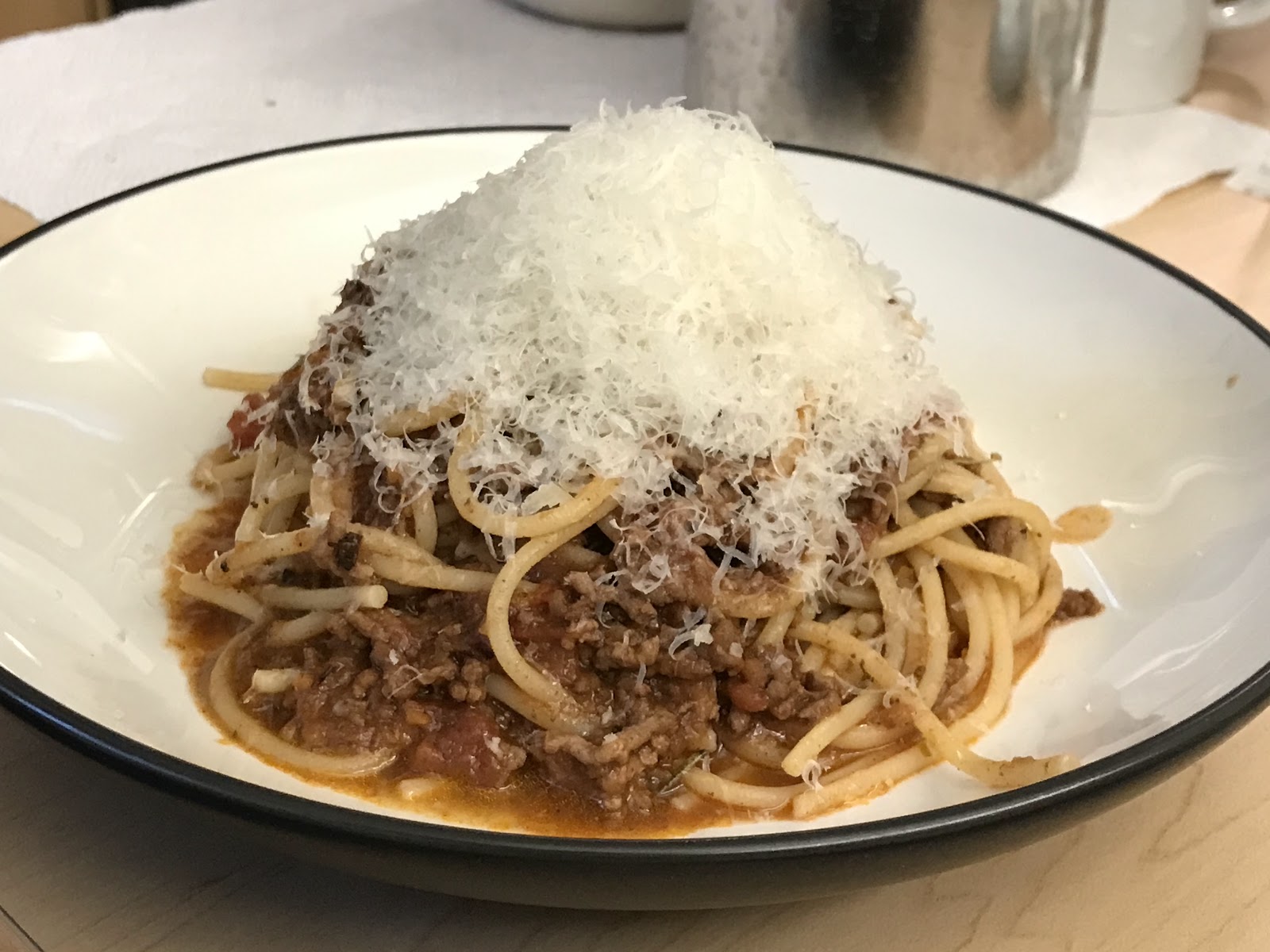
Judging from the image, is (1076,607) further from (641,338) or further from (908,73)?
(908,73)

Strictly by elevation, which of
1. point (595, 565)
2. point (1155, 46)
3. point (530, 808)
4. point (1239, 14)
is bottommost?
point (530, 808)

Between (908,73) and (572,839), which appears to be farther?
(908,73)

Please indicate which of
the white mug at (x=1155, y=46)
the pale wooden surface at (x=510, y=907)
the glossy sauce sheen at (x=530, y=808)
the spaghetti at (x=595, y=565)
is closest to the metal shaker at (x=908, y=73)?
the white mug at (x=1155, y=46)

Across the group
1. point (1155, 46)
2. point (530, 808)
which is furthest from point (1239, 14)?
point (530, 808)

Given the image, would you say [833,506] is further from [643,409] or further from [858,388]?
[643,409]

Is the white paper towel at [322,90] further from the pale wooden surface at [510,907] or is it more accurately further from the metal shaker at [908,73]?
the pale wooden surface at [510,907]

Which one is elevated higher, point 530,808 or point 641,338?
point 641,338

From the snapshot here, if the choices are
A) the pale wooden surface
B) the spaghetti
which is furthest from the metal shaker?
the pale wooden surface
